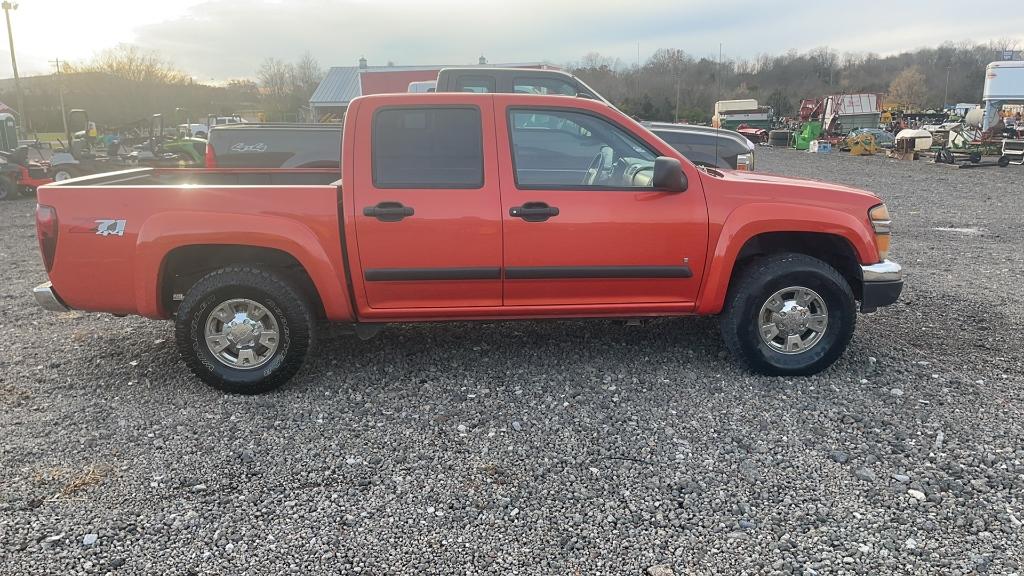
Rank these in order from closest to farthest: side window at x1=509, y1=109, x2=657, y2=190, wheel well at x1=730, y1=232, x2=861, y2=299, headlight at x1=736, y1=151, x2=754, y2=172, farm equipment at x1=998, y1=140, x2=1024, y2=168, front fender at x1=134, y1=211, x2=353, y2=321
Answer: front fender at x1=134, y1=211, x2=353, y2=321 < side window at x1=509, y1=109, x2=657, y2=190 < wheel well at x1=730, y1=232, x2=861, y2=299 < headlight at x1=736, y1=151, x2=754, y2=172 < farm equipment at x1=998, y1=140, x2=1024, y2=168

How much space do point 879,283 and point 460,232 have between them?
267 centimetres

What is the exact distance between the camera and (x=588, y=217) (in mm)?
4168

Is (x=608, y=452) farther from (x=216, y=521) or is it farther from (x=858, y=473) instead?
(x=216, y=521)

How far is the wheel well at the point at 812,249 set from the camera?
450 centimetres

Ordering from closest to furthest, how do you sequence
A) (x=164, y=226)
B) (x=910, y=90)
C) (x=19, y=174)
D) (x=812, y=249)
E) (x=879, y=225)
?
1. (x=164, y=226)
2. (x=879, y=225)
3. (x=812, y=249)
4. (x=19, y=174)
5. (x=910, y=90)

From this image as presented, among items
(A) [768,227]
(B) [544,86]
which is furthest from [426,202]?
(B) [544,86]

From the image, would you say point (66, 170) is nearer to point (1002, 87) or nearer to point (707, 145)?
point (707, 145)

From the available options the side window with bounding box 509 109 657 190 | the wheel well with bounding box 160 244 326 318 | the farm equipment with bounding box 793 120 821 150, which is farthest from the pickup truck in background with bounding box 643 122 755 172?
the farm equipment with bounding box 793 120 821 150

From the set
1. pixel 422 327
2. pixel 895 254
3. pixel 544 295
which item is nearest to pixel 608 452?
pixel 544 295

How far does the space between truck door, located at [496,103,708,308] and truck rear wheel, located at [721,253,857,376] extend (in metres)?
0.35

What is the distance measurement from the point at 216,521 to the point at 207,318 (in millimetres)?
1509

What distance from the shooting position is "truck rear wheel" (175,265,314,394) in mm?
4098

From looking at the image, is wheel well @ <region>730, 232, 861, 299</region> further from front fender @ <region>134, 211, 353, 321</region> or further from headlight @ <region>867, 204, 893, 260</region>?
front fender @ <region>134, 211, 353, 321</region>

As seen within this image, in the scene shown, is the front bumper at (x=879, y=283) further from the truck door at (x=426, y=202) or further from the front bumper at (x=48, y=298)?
the front bumper at (x=48, y=298)
